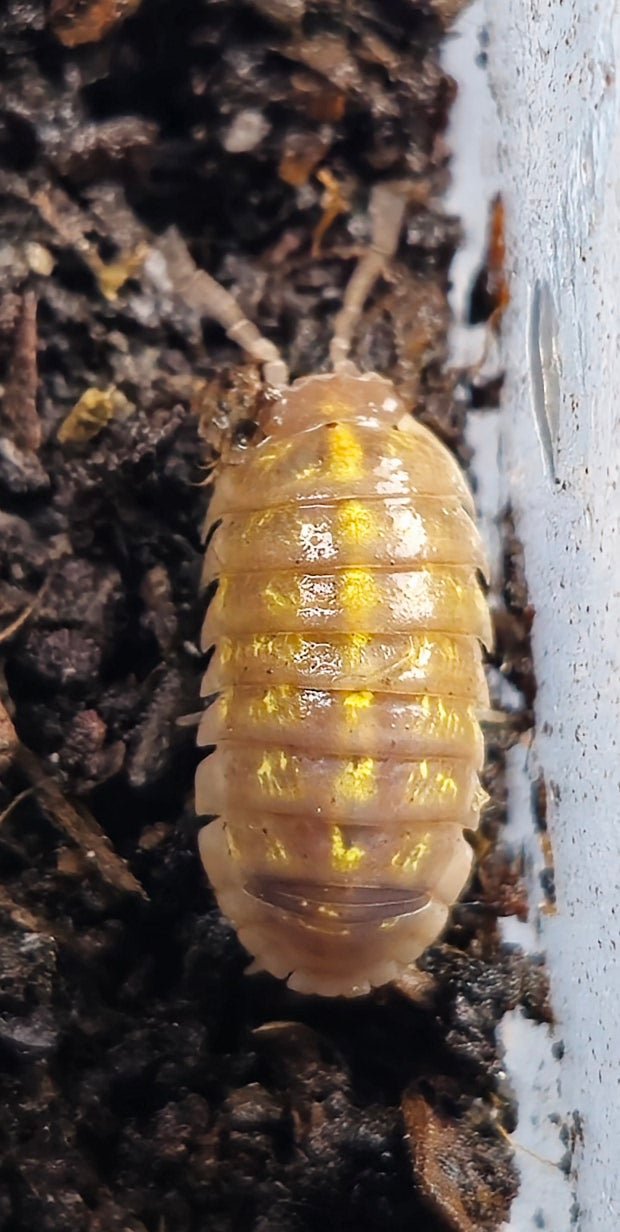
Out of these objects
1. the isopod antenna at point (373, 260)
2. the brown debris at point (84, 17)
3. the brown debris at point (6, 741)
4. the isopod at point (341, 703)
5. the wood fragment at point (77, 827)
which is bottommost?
the wood fragment at point (77, 827)

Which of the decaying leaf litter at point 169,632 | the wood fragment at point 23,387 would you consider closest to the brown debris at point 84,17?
the decaying leaf litter at point 169,632

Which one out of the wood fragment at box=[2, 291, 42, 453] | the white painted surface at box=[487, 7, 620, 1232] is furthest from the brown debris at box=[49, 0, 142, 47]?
the white painted surface at box=[487, 7, 620, 1232]

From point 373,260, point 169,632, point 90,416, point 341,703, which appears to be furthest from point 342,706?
point 373,260

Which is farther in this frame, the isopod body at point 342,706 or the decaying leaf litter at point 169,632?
the decaying leaf litter at point 169,632

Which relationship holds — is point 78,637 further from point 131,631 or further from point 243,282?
point 243,282

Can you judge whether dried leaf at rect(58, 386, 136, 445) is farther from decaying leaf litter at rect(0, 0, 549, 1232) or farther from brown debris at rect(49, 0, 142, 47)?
brown debris at rect(49, 0, 142, 47)

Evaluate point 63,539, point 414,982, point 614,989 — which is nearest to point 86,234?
point 63,539

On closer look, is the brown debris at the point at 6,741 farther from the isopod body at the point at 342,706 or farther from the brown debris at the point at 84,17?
the brown debris at the point at 84,17
